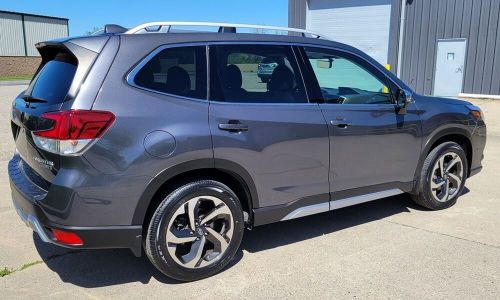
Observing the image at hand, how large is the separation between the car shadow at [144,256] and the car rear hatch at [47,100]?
829mm

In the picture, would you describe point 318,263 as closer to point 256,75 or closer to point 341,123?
point 341,123

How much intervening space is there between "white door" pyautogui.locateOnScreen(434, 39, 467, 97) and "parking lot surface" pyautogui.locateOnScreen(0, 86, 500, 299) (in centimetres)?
1376

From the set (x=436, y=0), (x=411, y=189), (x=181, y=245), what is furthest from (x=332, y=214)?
(x=436, y=0)

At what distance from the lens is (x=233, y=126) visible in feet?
11.3

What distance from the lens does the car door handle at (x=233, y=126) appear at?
339 centimetres

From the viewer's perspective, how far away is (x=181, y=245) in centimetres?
346

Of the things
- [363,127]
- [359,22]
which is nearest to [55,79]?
[363,127]

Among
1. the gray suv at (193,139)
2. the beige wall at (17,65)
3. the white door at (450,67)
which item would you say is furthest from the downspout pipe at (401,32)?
the beige wall at (17,65)

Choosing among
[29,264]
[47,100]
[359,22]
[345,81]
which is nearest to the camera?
[47,100]

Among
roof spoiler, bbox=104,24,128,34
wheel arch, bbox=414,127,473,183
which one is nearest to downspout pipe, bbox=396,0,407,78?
wheel arch, bbox=414,127,473,183

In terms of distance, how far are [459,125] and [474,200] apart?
3.45 feet

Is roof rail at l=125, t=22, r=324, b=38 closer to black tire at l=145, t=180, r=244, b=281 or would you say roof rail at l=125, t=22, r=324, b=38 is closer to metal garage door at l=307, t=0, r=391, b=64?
black tire at l=145, t=180, r=244, b=281

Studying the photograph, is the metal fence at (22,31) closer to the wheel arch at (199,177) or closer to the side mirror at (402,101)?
the side mirror at (402,101)

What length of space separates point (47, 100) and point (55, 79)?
0.19 metres
